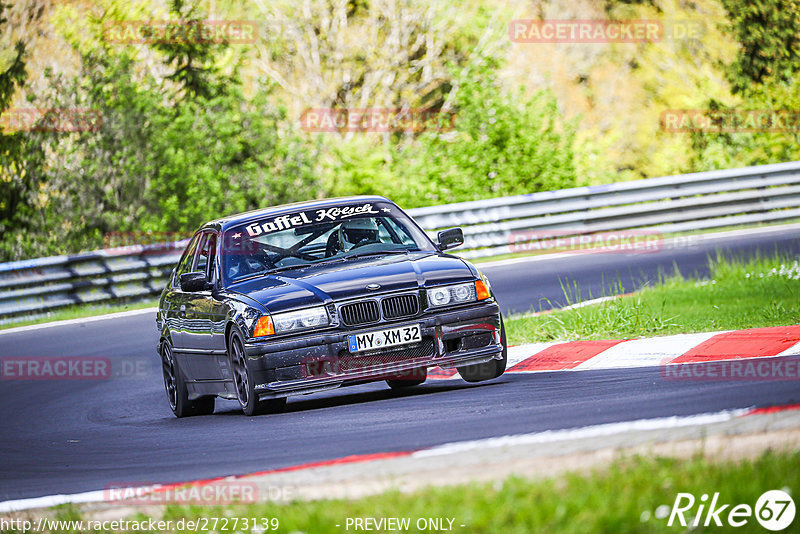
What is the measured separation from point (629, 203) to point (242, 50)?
41.4 ft

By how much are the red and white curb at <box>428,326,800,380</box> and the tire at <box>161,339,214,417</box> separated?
1914 millimetres

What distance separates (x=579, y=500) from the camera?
13.3ft

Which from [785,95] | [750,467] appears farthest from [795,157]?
[750,467]

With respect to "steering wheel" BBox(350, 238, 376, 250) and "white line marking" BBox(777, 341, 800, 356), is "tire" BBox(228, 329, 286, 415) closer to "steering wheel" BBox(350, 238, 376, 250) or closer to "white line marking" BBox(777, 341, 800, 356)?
"steering wheel" BBox(350, 238, 376, 250)

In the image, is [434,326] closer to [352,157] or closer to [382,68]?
[352,157]

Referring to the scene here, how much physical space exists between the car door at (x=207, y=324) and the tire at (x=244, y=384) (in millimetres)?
234

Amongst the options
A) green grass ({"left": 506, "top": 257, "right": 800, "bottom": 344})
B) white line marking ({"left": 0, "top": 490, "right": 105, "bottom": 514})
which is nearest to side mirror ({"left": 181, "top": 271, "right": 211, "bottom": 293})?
green grass ({"left": 506, "top": 257, "right": 800, "bottom": 344})

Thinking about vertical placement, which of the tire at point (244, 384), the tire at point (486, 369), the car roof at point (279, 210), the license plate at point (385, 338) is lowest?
the tire at point (486, 369)

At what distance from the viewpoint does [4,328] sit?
56.4 feet

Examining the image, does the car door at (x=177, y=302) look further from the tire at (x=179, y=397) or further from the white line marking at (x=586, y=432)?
the white line marking at (x=586, y=432)

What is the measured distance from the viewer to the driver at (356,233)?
9.59 metres

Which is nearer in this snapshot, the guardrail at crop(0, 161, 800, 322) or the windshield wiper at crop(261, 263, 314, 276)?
the windshield wiper at crop(261, 263, 314, 276)

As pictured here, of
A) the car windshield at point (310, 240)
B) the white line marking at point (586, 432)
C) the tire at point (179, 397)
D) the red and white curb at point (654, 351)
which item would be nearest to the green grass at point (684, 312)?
the red and white curb at point (654, 351)

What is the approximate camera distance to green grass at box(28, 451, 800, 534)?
3.87 m
